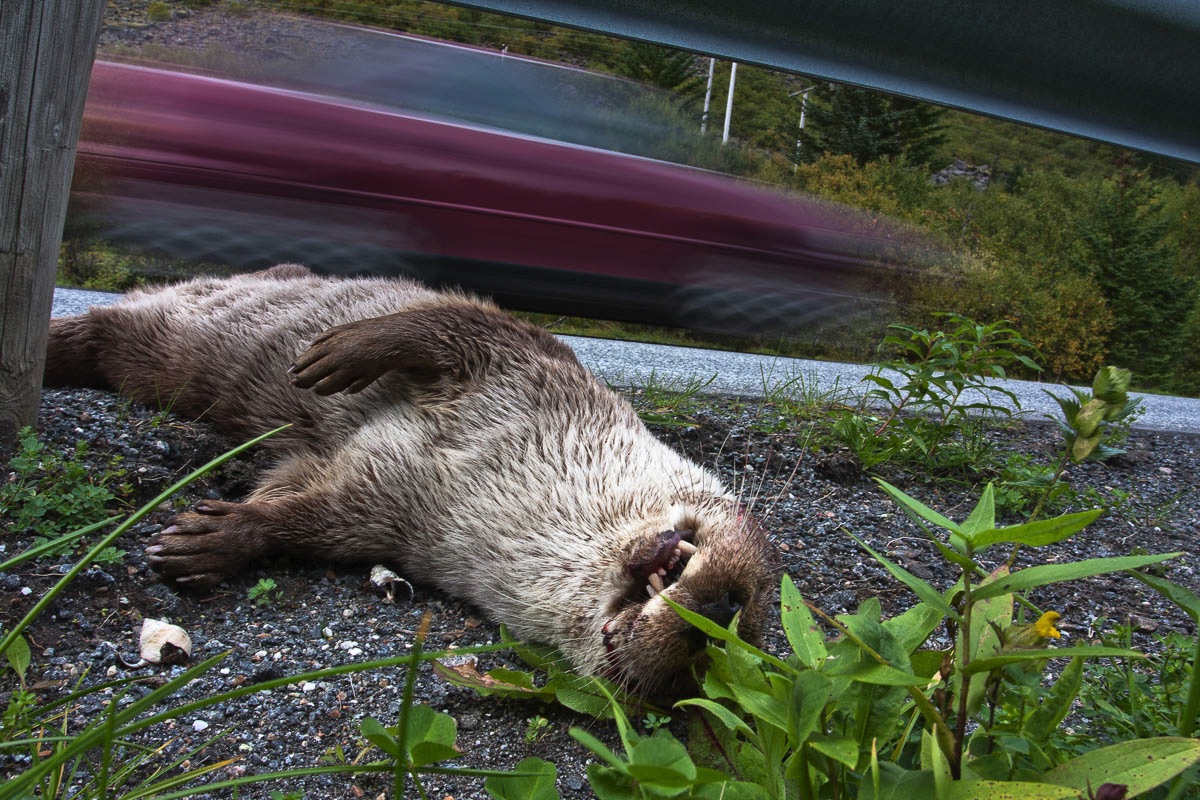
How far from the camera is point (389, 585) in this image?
1926mm

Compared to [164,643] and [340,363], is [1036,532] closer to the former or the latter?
[164,643]

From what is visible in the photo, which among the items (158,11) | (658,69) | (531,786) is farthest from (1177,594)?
(158,11)

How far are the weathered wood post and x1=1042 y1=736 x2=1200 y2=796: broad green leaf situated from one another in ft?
6.79

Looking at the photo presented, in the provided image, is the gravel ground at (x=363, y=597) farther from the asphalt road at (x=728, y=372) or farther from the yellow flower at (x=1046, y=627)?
the yellow flower at (x=1046, y=627)

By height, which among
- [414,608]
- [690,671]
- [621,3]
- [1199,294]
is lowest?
[414,608]

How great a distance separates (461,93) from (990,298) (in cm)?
305

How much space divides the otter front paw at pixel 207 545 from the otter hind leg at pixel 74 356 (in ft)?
3.60

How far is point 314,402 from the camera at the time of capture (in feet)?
8.00

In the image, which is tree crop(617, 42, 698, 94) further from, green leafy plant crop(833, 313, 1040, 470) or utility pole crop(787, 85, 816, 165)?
green leafy plant crop(833, 313, 1040, 470)

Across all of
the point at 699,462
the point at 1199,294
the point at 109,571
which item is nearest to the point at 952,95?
the point at 699,462

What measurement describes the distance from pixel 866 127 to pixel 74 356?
3767 millimetres

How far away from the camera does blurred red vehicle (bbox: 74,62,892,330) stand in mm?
3621

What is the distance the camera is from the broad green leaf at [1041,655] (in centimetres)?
80

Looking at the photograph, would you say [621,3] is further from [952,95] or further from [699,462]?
[699,462]
